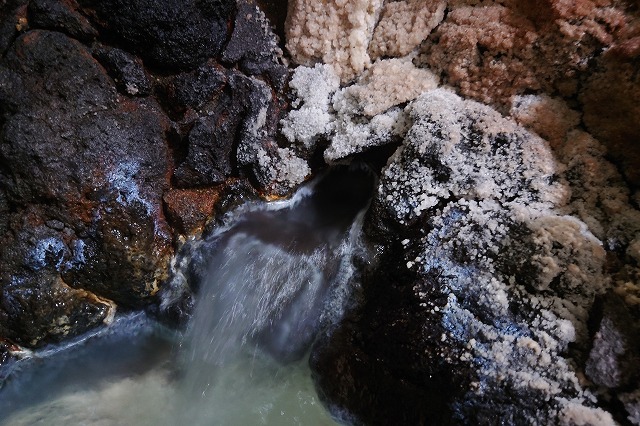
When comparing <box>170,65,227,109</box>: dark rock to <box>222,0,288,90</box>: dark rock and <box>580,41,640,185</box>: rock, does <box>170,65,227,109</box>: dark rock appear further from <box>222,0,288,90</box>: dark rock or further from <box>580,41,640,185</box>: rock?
<box>580,41,640,185</box>: rock

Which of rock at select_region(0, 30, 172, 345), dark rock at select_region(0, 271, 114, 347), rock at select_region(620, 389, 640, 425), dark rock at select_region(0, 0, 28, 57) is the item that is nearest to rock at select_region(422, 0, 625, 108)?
rock at select_region(620, 389, 640, 425)

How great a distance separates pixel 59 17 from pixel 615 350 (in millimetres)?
3278

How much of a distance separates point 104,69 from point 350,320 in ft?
6.95

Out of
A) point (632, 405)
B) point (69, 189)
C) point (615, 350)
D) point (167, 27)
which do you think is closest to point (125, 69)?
point (167, 27)

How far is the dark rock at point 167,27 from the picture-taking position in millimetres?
2504

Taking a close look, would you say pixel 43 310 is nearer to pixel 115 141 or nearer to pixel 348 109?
pixel 115 141

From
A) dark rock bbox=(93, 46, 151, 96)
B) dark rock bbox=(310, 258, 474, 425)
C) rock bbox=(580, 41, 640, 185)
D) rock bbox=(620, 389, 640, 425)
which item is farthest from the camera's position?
dark rock bbox=(93, 46, 151, 96)

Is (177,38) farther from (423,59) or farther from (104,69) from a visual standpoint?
(423,59)

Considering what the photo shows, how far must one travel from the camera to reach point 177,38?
267 centimetres

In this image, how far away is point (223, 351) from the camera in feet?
9.20

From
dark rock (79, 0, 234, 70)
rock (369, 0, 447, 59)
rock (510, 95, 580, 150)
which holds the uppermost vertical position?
rock (369, 0, 447, 59)

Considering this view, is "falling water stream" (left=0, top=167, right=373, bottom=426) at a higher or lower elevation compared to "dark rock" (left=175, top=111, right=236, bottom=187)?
lower

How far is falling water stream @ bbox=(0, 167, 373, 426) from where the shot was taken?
2.61 m

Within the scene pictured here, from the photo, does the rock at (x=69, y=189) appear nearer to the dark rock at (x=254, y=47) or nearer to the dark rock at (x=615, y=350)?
the dark rock at (x=254, y=47)
